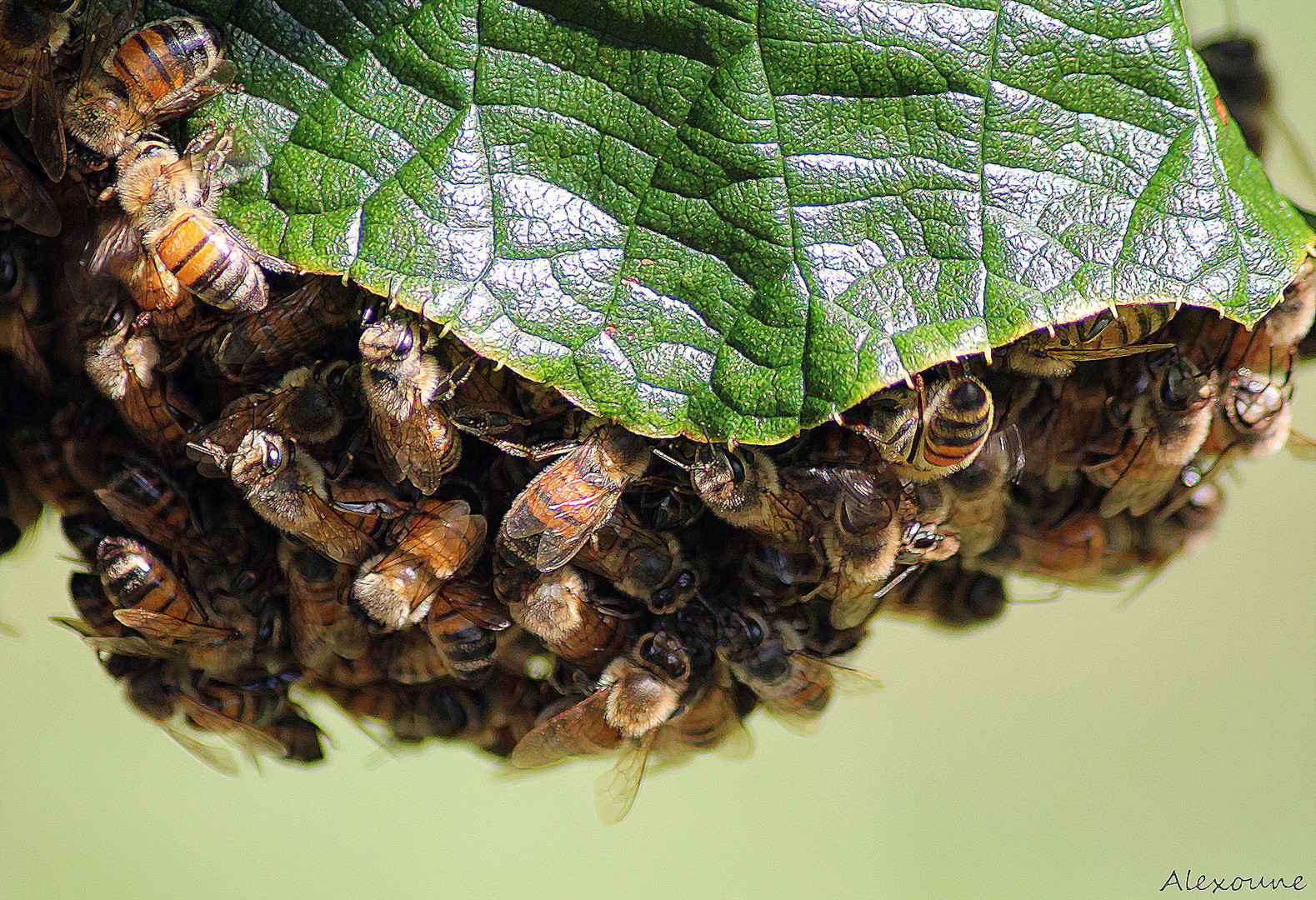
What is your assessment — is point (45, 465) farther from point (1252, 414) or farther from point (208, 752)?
point (1252, 414)

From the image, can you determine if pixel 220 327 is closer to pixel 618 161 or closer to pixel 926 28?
pixel 618 161

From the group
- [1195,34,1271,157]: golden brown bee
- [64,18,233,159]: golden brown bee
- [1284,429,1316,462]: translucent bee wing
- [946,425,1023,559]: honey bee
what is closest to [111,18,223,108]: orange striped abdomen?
[64,18,233,159]: golden brown bee

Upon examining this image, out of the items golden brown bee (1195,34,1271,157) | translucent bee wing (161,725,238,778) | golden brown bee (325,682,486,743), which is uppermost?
golden brown bee (1195,34,1271,157)

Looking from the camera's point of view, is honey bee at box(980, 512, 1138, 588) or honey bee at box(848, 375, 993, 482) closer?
honey bee at box(848, 375, 993, 482)

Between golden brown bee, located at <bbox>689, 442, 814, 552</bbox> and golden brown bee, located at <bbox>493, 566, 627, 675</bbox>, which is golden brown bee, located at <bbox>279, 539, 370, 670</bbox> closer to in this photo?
golden brown bee, located at <bbox>493, 566, 627, 675</bbox>

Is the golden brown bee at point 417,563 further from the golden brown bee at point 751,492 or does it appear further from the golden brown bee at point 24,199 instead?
the golden brown bee at point 24,199

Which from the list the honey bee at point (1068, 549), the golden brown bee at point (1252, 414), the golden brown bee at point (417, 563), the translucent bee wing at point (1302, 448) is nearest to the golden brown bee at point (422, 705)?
the golden brown bee at point (417, 563)
